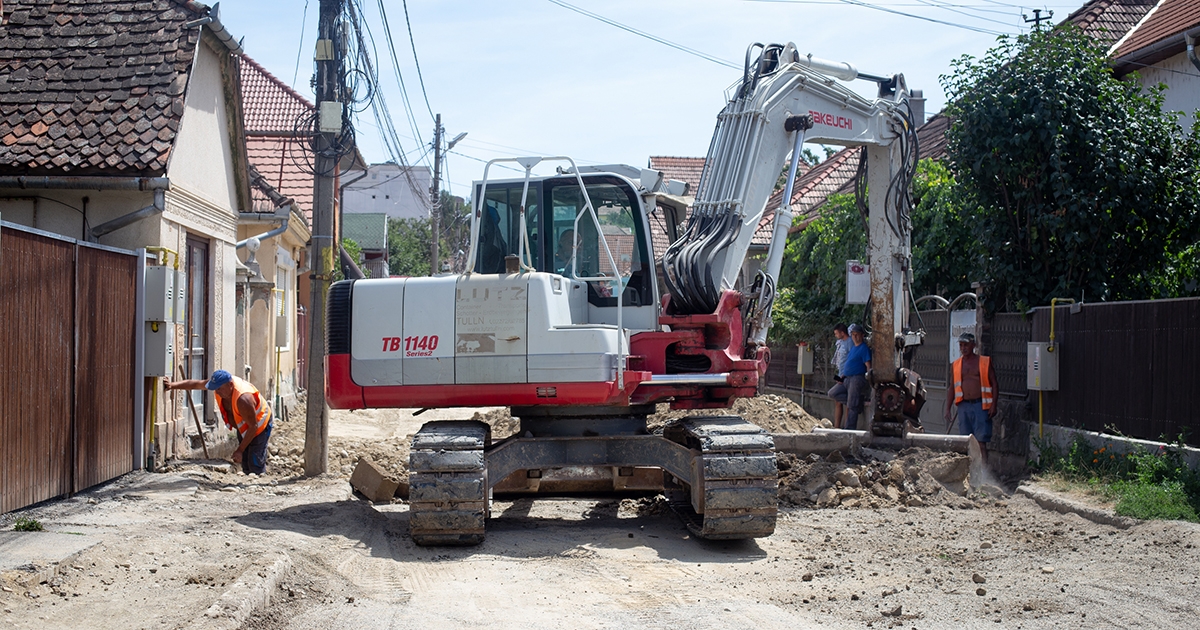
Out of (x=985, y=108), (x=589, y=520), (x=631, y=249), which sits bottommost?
(x=589, y=520)

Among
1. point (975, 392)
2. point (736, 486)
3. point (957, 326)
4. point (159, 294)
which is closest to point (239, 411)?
point (159, 294)

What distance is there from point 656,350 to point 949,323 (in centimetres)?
757

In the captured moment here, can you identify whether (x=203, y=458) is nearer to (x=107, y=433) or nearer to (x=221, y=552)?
(x=107, y=433)

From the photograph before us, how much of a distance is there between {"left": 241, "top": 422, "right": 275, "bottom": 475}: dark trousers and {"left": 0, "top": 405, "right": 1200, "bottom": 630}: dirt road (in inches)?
57.0

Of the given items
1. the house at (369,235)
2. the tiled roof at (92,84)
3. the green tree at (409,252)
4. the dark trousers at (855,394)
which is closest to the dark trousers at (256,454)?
the tiled roof at (92,84)

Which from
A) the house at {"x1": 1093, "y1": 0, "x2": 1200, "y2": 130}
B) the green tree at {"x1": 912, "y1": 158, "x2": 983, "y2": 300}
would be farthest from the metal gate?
the house at {"x1": 1093, "y1": 0, "x2": 1200, "y2": 130}

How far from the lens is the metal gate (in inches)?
316

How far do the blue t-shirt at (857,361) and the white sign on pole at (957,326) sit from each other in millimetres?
1148

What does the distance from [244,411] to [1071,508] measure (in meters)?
7.83

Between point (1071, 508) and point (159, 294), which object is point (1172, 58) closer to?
point (1071, 508)

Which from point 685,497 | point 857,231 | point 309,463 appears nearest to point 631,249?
point 685,497

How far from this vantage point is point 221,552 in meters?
6.79

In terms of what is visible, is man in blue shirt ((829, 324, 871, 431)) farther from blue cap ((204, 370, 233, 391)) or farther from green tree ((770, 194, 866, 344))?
blue cap ((204, 370, 233, 391))

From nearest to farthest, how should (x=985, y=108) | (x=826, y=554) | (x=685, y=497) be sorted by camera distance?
Answer: (x=826, y=554), (x=685, y=497), (x=985, y=108)
